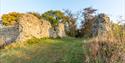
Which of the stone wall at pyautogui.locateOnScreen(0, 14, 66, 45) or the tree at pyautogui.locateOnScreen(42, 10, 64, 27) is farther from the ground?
the tree at pyautogui.locateOnScreen(42, 10, 64, 27)

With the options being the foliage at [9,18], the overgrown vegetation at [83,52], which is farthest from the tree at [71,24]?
the overgrown vegetation at [83,52]

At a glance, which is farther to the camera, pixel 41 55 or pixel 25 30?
pixel 25 30

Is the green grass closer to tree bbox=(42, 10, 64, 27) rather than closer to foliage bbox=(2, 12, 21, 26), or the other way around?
tree bbox=(42, 10, 64, 27)

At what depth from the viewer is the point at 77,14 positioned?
92.6 ft

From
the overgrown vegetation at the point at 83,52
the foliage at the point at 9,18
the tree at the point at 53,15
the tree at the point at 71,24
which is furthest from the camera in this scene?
the foliage at the point at 9,18

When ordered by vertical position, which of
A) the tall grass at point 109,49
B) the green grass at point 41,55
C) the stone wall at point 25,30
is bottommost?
the green grass at point 41,55

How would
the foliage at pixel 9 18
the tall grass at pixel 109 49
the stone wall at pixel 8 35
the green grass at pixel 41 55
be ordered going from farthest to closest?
the foliage at pixel 9 18 < the stone wall at pixel 8 35 < the green grass at pixel 41 55 < the tall grass at pixel 109 49

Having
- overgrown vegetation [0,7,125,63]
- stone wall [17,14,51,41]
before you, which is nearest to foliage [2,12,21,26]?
stone wall [17,14,51,41]

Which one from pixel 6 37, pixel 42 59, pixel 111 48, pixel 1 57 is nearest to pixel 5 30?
pixel 6 37

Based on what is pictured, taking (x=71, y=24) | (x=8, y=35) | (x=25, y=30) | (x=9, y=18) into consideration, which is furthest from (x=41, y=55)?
(x=9, y=18)

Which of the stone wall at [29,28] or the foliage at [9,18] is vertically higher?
the foliage at [9,18]

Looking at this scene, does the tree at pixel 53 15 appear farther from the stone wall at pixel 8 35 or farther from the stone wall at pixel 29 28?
the stone wall at pixel 8 35

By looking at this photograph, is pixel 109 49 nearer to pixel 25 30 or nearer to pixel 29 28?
pixel 25 30

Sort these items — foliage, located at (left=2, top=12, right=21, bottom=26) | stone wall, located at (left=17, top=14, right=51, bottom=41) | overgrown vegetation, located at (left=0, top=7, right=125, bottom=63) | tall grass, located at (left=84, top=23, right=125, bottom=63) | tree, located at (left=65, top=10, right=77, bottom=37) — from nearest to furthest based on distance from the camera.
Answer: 1. tall grass, located at (left=84, top=23, right=125, bottom=63)
2. overgrown vegetation, located at (left=0, top=7, right=125, bottom=63)
3. stone wall, located at (left=17, top=14, right=51, bottom=41)
4. tree, located at (left=65, top=10, right=77, bottom=37)
5. foliage, located at (left=2, top=12, right=21, bottom=26)
